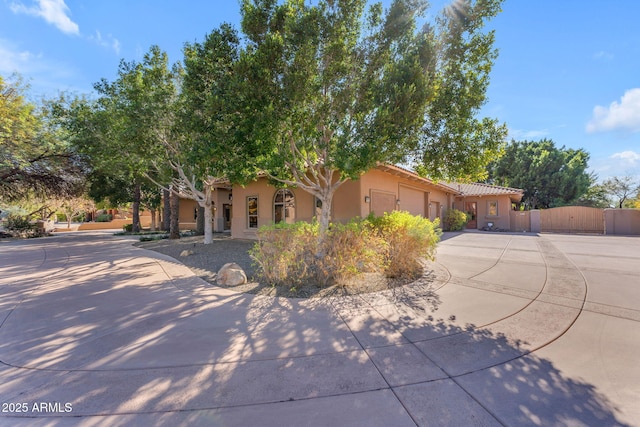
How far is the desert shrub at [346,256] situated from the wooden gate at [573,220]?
2133cm

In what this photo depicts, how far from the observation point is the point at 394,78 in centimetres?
563

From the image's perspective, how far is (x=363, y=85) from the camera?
21.8ft

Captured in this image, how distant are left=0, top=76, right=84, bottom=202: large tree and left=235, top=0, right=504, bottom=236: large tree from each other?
1405 centimetres

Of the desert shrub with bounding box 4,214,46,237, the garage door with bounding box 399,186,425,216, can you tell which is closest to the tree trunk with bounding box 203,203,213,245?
the garage door with bounding box 399,186,425,216

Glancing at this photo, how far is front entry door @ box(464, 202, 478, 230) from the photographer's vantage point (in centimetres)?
2353

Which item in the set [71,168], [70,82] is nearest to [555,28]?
[70,82]

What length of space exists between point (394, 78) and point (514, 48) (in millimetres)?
4604

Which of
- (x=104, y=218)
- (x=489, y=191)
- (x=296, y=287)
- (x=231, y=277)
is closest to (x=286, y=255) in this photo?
(x=296, y=287)

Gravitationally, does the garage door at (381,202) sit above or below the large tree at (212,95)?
below

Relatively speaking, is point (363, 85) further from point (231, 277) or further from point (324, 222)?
point (231, 277)

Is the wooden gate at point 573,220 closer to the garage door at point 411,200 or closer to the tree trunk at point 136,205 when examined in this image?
the garage door at point 411,200

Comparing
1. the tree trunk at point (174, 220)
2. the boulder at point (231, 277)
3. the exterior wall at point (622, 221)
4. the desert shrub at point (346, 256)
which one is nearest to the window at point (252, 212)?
the tree trunk at point (174, 220)

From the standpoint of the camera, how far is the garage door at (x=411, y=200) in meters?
15.3

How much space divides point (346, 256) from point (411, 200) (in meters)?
12.0
